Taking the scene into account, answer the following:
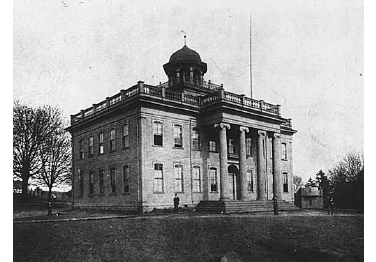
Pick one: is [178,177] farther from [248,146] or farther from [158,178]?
[248,146]

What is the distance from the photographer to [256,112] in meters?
33.1

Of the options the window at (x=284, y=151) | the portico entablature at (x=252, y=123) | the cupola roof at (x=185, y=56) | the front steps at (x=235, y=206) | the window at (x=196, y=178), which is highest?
the cupola roof at (x=185, y=56)

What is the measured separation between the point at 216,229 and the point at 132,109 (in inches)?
513

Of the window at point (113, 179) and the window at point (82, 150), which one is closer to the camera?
the window at point (113, 179)

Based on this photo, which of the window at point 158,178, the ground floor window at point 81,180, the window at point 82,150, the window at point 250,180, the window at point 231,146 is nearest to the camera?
the window at point 158,178

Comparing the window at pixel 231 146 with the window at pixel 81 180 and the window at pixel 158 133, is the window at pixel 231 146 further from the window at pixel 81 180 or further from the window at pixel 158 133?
the window at pixel 81 180

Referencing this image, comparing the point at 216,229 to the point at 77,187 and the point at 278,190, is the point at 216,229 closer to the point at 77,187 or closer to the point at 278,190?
the point at 278,190

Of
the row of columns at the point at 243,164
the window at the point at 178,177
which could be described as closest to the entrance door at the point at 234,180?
the row of columns at the point at 243,164

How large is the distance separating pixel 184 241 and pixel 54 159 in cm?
3150

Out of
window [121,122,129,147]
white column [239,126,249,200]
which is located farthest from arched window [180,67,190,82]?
window [121,122,129,147]

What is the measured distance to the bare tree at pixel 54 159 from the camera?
41344 millimetres

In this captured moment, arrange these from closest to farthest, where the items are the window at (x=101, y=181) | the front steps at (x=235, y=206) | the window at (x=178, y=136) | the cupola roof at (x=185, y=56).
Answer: the front steps at (x=235, y=206) → the window at (x=178, y=136) → the window at (x=101, y=181) → the cupola roof at (x=185, y=56)
